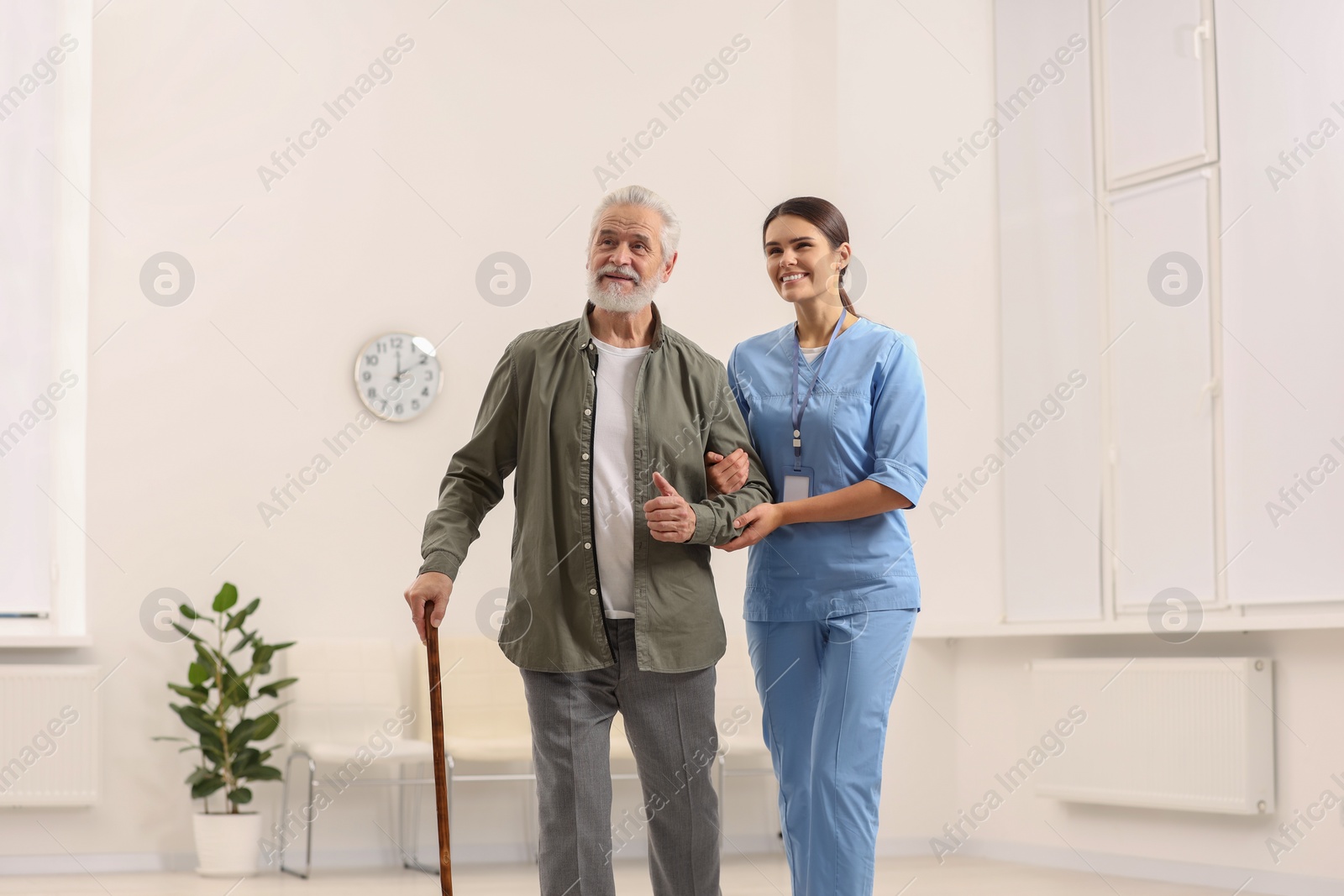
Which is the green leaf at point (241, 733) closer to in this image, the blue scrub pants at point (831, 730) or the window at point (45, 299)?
the window at point (45, 299)

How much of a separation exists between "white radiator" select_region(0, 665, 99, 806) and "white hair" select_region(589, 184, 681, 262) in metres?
3.47

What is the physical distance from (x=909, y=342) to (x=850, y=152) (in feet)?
11.3

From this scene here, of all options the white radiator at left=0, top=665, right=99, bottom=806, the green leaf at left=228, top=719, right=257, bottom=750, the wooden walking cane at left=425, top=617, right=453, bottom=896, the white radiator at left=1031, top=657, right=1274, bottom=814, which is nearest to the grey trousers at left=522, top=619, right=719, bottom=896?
the wooden walking cane at left=425, top=617, right=453, bottom=896

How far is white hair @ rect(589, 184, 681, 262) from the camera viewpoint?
2.33 metres

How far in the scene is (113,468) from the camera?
5168mm

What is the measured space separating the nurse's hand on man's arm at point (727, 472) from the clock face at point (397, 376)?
133 inches

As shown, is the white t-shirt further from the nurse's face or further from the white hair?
the nurse's face

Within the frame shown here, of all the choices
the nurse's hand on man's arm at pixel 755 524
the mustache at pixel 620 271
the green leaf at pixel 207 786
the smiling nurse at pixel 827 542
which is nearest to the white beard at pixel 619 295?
the mustache at pixel 620 271

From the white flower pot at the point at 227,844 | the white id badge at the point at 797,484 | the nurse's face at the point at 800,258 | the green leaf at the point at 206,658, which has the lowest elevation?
the white flower pot at the point at 227,844

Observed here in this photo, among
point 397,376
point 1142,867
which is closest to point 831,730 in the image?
point 1142,867

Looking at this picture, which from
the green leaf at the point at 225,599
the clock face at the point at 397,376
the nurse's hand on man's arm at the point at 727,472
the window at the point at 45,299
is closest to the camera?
the nurse's hand on man's arm at the point at 727,472

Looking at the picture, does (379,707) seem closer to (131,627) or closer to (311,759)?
(311,759)

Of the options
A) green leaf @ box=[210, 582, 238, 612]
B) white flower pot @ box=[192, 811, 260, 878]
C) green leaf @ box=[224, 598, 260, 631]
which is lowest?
white flower pot @ box=[192, 811, 260, 878]

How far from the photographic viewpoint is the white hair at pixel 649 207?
2.33 m
